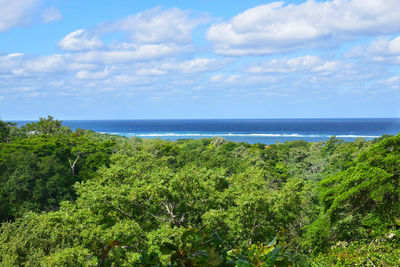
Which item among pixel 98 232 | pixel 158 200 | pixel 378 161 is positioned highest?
pixel 378 161

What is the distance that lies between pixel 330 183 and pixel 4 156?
2274 centimetres

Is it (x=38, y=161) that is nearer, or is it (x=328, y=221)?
(x=328, y=221)

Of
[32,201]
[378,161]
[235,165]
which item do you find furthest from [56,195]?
[378,161]

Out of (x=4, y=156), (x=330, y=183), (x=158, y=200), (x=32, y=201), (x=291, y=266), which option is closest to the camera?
(x=291, y=266)

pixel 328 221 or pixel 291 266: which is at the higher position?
pixel 291 266

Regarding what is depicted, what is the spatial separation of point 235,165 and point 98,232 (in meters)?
16.8

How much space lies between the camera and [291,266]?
54.0 inches

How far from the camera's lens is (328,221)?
1222 centimetres

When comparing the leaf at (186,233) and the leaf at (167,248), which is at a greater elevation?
the leaf at (186,233)

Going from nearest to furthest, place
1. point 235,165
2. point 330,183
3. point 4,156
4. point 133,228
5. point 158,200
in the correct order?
point 133,228, point 158,200, point 330,183, point 4,156, point 235,165

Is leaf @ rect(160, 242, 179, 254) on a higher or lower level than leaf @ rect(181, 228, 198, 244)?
lower

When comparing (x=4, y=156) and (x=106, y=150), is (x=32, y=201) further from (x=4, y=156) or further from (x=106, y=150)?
(x=106, y=150)

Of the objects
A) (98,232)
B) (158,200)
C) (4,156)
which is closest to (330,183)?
(158,200)

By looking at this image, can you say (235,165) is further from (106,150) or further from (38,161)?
(38,161)
